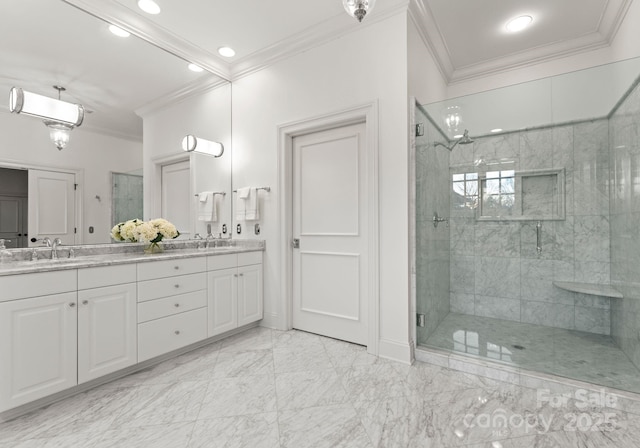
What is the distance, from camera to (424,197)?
2.68 meters

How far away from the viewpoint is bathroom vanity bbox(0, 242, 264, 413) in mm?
1676

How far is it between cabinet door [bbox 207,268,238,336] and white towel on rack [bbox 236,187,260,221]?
0.61m

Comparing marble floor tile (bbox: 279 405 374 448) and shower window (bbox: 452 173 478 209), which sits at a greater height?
shower window (bbox: 452 173 478 209)

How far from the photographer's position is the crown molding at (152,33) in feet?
8.00

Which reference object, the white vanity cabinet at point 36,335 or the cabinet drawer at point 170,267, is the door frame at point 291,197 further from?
the white vanity cabinet at point 36,335

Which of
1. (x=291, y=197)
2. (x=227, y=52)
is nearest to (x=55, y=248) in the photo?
(x=291, y=197)

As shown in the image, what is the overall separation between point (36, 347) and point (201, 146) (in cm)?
222

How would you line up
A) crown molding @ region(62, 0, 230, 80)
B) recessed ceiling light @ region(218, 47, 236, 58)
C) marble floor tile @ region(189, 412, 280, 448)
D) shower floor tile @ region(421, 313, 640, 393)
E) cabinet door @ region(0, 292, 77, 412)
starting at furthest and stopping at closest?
recessed ceiling light @ region(218, 47, 236, 58), crown molding @ region(62, 0, 230, 80), shower floor tile @ region(421, 313, 640, 393), cabinet door @ region(0, 292, 77, 412), marble floor tile @ region(189, 412, 280, 448)

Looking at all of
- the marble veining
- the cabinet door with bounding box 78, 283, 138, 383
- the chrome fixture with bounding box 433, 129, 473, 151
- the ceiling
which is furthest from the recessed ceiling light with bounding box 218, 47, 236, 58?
the marble veining

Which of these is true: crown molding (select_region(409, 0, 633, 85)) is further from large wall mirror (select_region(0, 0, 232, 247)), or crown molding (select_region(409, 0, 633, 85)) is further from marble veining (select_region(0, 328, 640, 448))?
marble veining (select_region(0, 328, 640, 448))

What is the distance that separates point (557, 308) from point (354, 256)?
6.65 feet

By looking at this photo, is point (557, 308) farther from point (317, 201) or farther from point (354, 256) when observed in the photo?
point (317, 201)

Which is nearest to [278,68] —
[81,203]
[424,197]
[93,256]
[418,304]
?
[424,197]

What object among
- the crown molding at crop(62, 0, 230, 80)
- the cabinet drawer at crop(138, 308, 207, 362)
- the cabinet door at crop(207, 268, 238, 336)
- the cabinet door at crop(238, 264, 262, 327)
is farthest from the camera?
the cabinet door at crop(238, 264, 262, 327)
